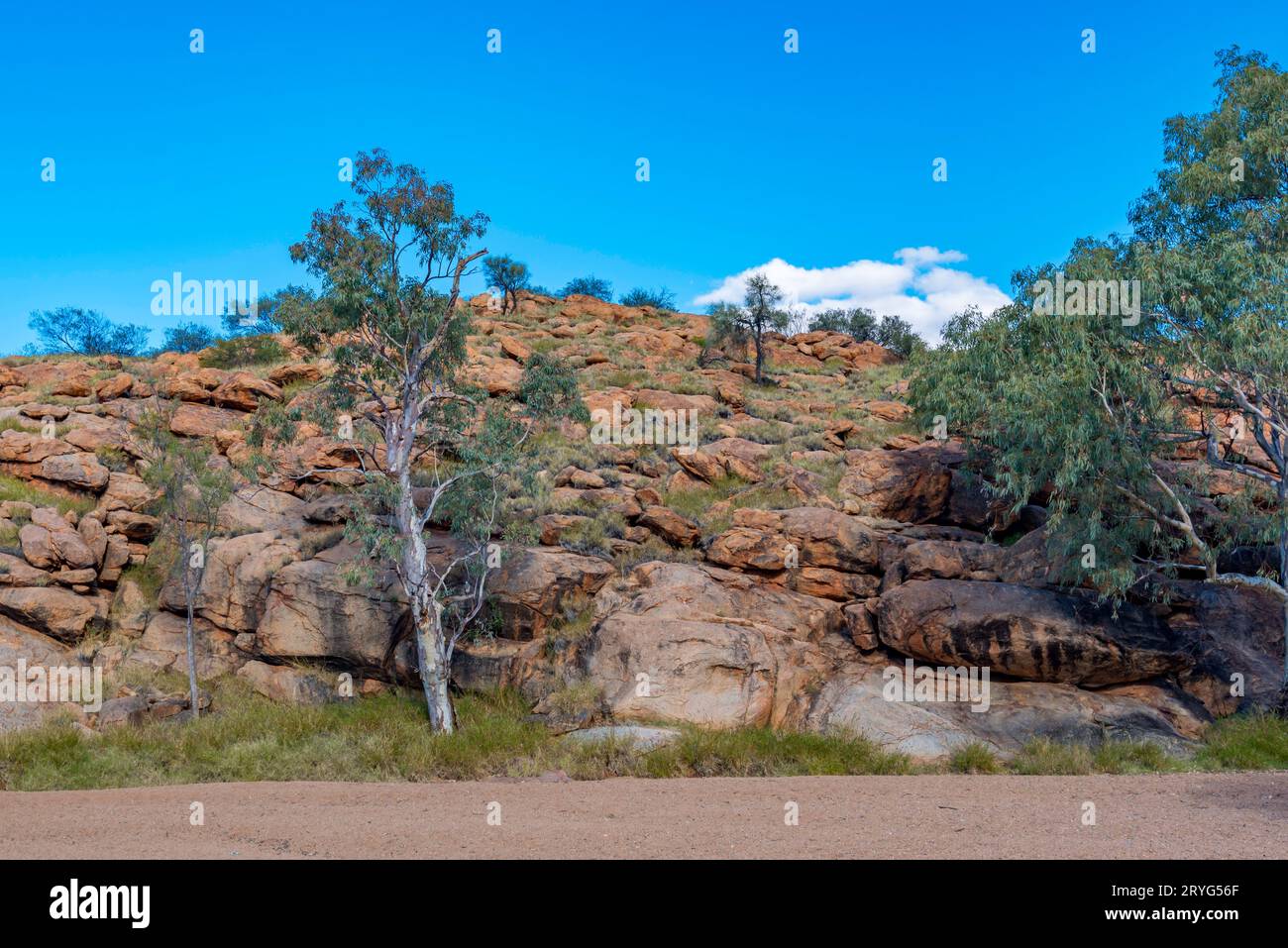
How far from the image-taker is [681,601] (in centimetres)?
1486

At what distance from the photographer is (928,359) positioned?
76.5ft

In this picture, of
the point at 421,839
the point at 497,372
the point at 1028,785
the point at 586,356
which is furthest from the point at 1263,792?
the point at 586,356

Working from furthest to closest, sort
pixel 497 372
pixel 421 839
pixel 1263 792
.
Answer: pixel 497 372, pixel 1263 792, pixel 421 839

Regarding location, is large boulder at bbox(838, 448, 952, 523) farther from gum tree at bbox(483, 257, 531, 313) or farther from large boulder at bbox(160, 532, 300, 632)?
gum tree at bbox(483, 257, 531, 313)

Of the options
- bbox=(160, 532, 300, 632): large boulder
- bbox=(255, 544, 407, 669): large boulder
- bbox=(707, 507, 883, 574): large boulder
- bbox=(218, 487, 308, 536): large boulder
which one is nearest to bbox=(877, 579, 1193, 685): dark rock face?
bbox=(707, 507, 883, 574): large boulder

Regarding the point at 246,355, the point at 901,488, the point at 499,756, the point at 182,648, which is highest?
the point at 246,355

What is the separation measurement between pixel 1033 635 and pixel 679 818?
25.0 feet

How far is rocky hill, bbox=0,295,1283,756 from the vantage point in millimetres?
13461

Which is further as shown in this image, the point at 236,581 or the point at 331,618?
the point at 236,581

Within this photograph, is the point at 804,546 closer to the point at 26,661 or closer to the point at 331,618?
the point at 331,618

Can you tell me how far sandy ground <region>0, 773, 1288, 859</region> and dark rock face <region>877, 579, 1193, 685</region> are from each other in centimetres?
288

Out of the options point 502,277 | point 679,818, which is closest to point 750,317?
point 502,277

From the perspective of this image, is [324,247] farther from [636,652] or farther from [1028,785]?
[1028,785]

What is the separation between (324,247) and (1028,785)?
46.2ft
